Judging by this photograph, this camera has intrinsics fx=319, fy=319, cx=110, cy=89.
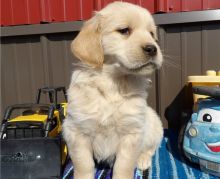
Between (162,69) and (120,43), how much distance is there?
5.10ft

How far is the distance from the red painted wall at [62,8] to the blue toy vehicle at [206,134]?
1241 mm

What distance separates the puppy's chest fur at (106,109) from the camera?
2.02 metres

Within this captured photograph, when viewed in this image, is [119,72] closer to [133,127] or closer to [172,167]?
[133,127]

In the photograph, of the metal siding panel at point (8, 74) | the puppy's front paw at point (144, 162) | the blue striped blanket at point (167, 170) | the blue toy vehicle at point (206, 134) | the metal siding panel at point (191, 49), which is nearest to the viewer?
the blue toy vehicle at point (206, 134)

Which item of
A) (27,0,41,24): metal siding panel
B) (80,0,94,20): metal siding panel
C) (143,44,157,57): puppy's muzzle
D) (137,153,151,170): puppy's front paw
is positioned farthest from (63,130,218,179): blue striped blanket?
(27,0,41,24): metal siding panel

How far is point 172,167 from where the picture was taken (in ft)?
7.95

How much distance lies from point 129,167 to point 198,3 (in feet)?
6.28

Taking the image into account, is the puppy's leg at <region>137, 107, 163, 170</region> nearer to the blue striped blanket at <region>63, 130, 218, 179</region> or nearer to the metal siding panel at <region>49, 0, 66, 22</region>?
the blue striped blanket at <region>63, 130, 218, 179</region>

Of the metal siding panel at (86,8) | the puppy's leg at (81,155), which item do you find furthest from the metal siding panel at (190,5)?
the puppy's leg at (81,155)

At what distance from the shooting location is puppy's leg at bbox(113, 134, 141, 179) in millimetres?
2043

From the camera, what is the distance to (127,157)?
6.73 feet

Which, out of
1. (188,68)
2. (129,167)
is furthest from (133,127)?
(188,68)

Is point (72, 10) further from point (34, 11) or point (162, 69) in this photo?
point (162, 69)

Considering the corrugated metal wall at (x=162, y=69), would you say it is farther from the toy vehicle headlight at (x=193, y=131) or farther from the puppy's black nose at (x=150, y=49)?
the puppy's black nose at (x=150, y=49)
